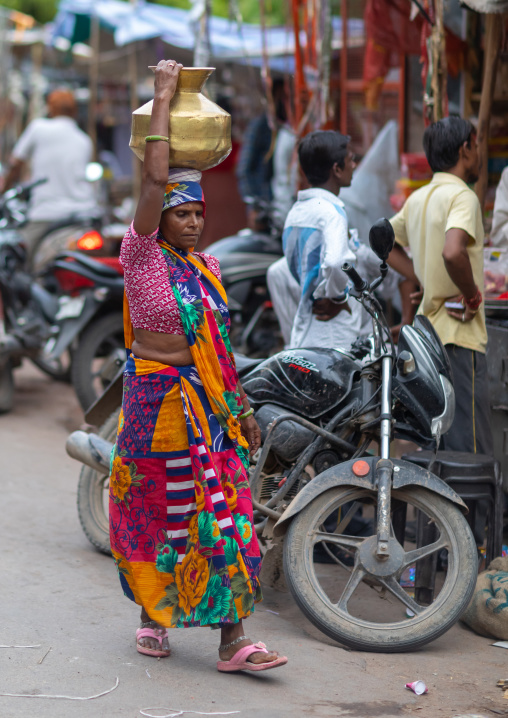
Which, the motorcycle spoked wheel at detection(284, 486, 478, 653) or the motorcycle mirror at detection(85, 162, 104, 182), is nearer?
the motorcycle spoked wheel at detection(284, 486, 478, 653)

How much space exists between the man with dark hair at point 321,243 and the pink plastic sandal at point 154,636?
1.47m

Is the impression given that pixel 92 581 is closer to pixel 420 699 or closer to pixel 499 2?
pixel 420 699

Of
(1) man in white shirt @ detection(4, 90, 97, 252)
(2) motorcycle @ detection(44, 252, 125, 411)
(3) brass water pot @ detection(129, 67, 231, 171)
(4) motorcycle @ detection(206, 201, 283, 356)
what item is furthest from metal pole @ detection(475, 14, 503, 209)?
(1) man in white shirt @ detection(4, 90, 97, 252)

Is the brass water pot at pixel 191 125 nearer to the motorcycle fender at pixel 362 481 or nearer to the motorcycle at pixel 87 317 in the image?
the motorcycle fender at pixel 362 481

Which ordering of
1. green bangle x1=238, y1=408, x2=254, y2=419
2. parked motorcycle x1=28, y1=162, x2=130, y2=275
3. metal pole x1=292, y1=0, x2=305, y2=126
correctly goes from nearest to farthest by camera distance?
1. green bangle x1=238, y1=408, x2=254, y2=419
2. metal pole x1=292, y1=0, x2=305, y2=126
3. parked motorcycle x1=28, y1=162, x2=130, y2=275

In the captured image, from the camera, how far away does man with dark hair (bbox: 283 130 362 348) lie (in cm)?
404

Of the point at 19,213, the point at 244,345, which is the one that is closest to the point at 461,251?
the point at 244,345

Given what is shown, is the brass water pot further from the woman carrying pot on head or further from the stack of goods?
the stack of goods

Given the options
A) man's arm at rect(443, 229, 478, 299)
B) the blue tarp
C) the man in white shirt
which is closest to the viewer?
man's arm at rect(443, 229, 478, 299)

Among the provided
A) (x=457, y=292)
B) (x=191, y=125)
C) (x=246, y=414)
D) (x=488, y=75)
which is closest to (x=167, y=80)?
(x=191, y=125)

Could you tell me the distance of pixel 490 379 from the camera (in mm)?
4477

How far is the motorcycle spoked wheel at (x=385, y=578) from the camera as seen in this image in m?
3.20

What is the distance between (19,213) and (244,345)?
2071 mm

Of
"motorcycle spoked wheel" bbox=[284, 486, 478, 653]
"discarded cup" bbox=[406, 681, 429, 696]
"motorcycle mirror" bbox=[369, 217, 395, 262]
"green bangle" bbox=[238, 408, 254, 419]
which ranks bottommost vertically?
"discarded cup" bbox=[406, 681, 429, 696]
